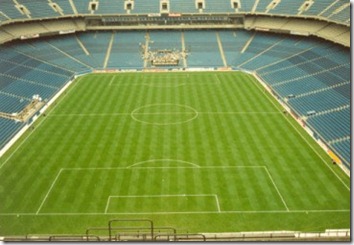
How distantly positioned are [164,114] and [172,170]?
14.5 meters

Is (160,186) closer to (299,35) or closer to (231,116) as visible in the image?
(231,116)

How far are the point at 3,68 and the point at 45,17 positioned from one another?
2032 cm

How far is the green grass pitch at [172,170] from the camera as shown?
95.5 ft

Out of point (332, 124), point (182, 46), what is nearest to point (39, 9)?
point (182, 46)

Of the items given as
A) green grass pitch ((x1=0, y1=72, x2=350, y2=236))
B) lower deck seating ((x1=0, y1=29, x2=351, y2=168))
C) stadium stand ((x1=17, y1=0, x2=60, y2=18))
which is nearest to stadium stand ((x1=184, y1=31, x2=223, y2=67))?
lower deck seating ((x1=0, y1=29, x2=351, y2=168))

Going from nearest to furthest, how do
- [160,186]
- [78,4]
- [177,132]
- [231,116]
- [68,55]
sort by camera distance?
[160,186] → [177,132] → [231,116] → [68,55] → [78,4]

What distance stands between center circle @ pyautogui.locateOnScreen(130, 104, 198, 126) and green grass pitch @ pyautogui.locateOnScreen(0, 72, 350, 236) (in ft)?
0.37

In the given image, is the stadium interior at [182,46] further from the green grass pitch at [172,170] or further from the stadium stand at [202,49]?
the green grass pitch at [172,170]

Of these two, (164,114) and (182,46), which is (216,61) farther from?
(164,114)

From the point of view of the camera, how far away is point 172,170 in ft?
117

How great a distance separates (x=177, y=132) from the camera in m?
43.8

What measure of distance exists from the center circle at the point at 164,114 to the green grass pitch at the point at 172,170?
11 cm

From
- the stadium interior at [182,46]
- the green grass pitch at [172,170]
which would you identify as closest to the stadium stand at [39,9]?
the stadium interior at [182,46]

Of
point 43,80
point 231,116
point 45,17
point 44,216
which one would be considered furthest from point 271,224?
point 45,17
